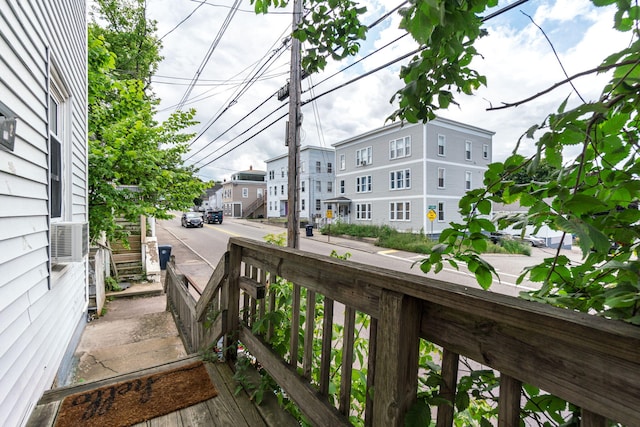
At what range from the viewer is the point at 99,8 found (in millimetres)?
10344

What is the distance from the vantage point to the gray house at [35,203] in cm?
172

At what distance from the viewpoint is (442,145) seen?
17.5 m

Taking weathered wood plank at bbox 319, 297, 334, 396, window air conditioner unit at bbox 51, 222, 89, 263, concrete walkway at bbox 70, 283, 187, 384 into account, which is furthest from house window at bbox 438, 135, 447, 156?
weathered wood plank at bbox 319, 297, 334, 396

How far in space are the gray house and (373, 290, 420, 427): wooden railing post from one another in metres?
1.95

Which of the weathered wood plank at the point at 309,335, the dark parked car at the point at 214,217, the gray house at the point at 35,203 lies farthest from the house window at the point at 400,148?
the weathered wood plank at the point at 309,335

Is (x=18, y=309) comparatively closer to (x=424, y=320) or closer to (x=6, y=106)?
(x=6, y=106)

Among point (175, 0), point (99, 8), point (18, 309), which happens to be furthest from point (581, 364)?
point (99, 8)

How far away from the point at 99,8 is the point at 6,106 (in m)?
11.9

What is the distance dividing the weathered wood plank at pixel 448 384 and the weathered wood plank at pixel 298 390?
47 centimetres

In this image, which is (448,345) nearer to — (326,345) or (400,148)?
(326,345)

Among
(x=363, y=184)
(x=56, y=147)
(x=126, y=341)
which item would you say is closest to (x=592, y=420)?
(x=56, y=147)

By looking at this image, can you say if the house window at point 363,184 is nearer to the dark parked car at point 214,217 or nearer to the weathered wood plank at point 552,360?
the dark parked car at point 214,217

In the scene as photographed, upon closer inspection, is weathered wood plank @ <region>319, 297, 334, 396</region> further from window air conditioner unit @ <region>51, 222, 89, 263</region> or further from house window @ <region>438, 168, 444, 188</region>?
house window @ <region>438, 168, 444, 188</region>

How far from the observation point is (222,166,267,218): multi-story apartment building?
132 ft
